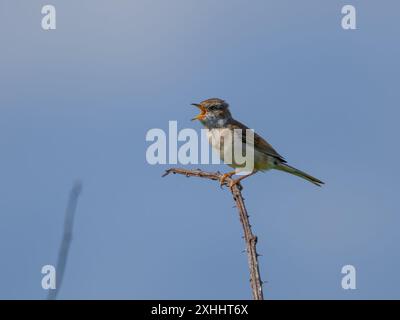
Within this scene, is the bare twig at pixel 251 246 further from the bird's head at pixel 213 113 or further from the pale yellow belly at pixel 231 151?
the bird's head at pixel 213 113

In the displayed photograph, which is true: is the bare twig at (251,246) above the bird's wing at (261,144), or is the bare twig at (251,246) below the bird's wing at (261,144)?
below

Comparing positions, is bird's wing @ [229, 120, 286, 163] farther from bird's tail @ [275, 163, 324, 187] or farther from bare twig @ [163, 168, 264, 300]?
bare twig @ [163, 168, 264, 300]

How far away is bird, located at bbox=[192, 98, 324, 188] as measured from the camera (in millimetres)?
9859

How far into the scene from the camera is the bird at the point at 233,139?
9.86 meters

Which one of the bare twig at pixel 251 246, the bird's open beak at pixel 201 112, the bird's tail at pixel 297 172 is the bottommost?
the bare twig at pixel 251 246

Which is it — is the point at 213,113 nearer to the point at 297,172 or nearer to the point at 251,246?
the point at 297,172

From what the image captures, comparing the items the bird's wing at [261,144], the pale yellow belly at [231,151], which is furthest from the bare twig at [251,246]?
the bird's wing at [261,144]

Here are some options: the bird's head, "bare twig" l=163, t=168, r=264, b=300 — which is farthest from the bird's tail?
"bare twig" l=163, t=168, r=264, b=300

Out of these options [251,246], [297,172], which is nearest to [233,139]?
[297,172]

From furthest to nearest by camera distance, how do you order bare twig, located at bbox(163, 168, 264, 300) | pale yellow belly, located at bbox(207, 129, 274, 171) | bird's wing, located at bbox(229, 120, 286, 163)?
bird's wing, located at bbox(229, 120, 286, 163)
pale yellow belly, located at bbox(207, 129, 274, 171)
bare twig, located at bbox(163, 168, 264, 300)

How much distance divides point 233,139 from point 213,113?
1.99ft
